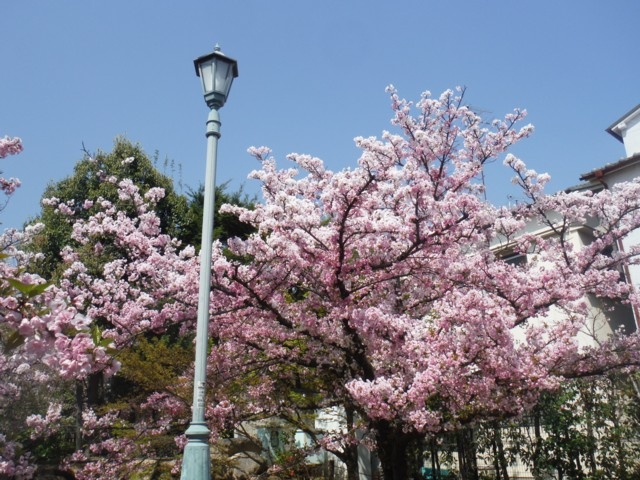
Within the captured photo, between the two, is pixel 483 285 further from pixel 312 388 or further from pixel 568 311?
pixel 312 388

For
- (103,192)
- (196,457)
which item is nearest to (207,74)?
(196,457)

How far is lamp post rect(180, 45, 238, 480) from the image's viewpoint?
454cm

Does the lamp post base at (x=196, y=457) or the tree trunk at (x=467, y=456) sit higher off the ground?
the lamp post base at (x=196, y=457)

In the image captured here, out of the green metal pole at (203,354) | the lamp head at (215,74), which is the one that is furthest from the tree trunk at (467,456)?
the lamp head at (215,74)

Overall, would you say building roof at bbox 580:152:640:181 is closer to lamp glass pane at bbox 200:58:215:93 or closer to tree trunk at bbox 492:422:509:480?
tree trunk at bbox 492:422:509:480

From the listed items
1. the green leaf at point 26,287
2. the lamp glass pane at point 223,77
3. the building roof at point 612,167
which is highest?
the building roof at point 612,167

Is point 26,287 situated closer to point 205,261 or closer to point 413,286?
point 205,261

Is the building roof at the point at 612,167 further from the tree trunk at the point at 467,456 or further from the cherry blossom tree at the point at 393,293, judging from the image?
the tree trunk at the point at 467,456

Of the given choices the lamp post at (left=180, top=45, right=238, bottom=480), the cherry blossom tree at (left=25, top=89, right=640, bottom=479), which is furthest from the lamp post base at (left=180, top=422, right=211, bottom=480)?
the cherry blossom tree at (left=25, top=89, right=640, bottom=479)

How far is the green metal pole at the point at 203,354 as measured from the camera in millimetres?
4512

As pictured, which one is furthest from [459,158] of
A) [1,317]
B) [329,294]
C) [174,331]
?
[174,331]

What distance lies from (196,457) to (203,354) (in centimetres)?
89

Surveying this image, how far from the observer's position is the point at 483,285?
25.6 feet

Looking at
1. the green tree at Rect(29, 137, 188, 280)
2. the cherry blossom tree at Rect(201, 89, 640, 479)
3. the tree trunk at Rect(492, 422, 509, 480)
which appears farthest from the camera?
the green tree at Rect(29, 137, 188, 280)
